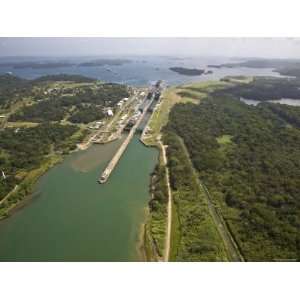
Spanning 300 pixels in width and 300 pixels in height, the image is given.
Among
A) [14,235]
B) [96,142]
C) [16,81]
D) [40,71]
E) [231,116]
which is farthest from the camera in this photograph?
[40,71]

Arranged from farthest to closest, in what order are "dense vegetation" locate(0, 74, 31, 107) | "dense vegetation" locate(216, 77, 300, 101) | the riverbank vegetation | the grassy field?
"dense vegetation" locate(216, 77, 300, 101) → "dense vegetation" locate(0, 74, 31, 107) → the riverbank vegetation → the grassy field

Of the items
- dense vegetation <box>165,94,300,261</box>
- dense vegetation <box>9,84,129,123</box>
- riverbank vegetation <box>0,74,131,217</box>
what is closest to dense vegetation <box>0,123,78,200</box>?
riverbank vegetation <box>0,74,131,217</box>

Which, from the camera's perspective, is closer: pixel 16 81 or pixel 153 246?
pixel 153 246

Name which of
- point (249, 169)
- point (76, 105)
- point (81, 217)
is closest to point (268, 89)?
point (76, 105)

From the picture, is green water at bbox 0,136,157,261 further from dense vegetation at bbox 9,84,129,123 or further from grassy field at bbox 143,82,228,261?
dense vegetation at bbox 9,84,129,123

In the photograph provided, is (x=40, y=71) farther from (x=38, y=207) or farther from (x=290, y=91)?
(x=38, y=207)

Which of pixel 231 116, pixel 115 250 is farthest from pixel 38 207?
pixel 231 116

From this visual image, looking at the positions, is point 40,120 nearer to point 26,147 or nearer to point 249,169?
point 26,147
